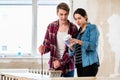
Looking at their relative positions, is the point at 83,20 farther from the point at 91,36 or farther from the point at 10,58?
the point at 10,58

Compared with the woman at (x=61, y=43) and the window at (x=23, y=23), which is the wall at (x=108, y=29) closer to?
the window at (x=23, y=23)

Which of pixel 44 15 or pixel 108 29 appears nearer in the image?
pixel 108 29

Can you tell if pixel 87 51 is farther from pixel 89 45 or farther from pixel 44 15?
pixel 44 15

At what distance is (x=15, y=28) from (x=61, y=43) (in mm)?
1868

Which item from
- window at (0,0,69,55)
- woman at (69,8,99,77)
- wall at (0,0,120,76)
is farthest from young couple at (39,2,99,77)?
window at (0,0,69,55)

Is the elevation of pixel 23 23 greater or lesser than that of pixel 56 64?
greater

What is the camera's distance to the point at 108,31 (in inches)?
150

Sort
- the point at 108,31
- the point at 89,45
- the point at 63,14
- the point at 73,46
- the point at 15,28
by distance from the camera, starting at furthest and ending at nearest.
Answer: the point at 15,28 < the point at 108,31 < the point at 63,14 < the point at 73,46 < the point at 89,45

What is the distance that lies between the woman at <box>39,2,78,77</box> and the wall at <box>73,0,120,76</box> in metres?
1.18

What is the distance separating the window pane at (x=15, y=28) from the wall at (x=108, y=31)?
1159 millimetres

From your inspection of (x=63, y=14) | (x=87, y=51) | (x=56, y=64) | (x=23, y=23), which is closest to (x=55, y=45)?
(x=56, y=64)

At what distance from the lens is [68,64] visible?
8.98 ft

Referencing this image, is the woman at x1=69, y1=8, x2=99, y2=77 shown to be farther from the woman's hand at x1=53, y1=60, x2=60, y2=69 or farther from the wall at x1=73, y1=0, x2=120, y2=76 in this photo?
the wall at x1=73, y1=0, x2=120, y2=76

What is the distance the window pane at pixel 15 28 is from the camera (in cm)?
433
